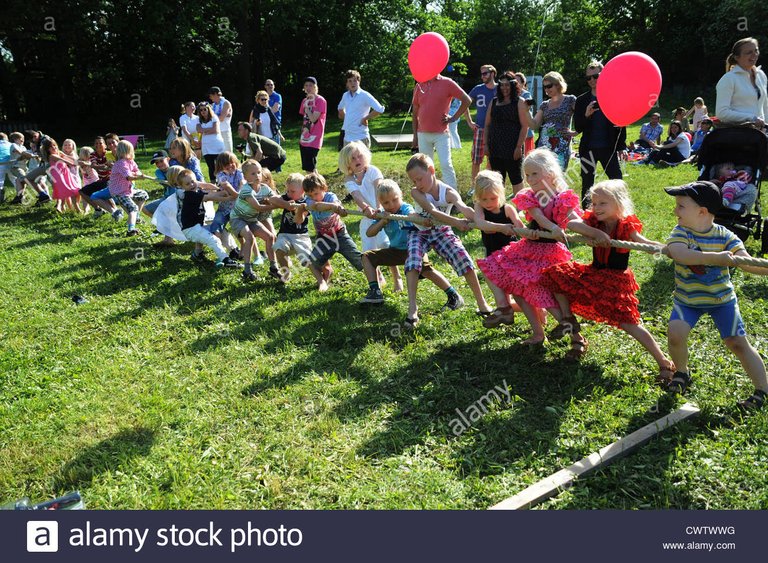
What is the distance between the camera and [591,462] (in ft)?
11.4

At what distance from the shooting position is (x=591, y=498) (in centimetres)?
326

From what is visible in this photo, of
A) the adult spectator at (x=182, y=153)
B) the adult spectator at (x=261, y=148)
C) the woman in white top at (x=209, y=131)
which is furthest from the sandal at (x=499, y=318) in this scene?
the woman in white top at (x=209, y=131)

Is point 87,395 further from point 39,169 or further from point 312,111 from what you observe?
point 39,169

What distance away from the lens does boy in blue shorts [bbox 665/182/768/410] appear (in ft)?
12.1

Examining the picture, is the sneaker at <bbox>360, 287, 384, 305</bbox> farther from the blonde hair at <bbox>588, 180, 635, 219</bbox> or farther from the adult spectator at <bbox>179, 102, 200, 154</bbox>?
the adult spectator at <bbox>179, 102, 200, 154</bbox>

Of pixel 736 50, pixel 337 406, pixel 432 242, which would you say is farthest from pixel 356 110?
pixel 337 406

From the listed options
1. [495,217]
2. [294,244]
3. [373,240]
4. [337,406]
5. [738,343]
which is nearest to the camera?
[738,343]

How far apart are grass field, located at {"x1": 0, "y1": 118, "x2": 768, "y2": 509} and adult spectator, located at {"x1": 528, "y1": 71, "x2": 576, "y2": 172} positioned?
240 centimetres

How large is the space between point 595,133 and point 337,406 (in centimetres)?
540

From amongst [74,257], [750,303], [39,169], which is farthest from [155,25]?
[750,303]

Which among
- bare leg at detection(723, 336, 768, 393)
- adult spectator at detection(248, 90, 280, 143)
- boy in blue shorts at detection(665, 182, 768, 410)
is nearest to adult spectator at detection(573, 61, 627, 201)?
boy in blue shorts at detection(665, 182, 768, 410)

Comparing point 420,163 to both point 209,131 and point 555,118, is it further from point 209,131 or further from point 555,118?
point 209,131

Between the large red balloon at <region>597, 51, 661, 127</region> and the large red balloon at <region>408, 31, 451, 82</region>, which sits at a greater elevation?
the large red balloon at <region>408, 31, 451, 82</region>

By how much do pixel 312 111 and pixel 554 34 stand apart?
34.4 m
